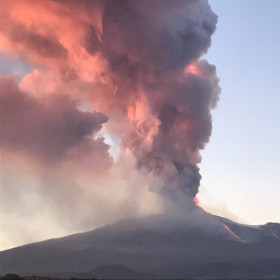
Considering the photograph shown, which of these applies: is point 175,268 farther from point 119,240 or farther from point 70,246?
point 70,246

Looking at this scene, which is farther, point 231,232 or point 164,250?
point 231,232

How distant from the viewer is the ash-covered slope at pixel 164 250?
133 metres

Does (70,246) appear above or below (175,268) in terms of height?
above

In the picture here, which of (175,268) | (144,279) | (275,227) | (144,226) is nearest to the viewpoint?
(144,279)

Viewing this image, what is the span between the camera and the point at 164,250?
14288 cm

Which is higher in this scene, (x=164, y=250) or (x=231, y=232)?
(x=231, y=232)

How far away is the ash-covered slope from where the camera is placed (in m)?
133

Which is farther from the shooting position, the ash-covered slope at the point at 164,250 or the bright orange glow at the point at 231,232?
the bright orange glow at the point at 231,232

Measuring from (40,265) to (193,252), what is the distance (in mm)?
35379

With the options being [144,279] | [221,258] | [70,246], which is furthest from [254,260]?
[70,246]

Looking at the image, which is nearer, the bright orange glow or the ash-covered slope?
the ash-covered slope

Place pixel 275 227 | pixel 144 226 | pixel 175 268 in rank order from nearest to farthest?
1. pixel 175 268
2. pixel 144 226
3. pixel 275 227

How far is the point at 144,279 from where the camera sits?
395 feet

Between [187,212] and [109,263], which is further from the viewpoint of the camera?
[187,212]
